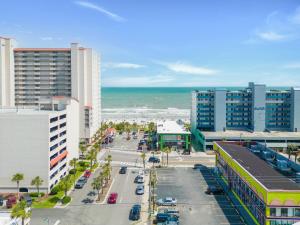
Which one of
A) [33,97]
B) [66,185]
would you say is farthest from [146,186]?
[33,97]

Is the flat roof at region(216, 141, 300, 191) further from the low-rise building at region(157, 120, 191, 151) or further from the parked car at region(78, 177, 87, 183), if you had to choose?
the low-rise building at region(157, 120, 191, 151)

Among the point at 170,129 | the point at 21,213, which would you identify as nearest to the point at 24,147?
the point at 21,213

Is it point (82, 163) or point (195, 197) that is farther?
point (82, 163)

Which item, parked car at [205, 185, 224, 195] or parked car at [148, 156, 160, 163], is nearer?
parked car at [205, 185, 224, 195]

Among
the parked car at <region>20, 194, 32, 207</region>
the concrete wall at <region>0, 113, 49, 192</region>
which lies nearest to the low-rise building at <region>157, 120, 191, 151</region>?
the concrete wall at <region>0, 113, 49, 192</region>

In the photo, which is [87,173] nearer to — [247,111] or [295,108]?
[247,111]

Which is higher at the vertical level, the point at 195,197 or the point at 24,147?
the point at 24,147

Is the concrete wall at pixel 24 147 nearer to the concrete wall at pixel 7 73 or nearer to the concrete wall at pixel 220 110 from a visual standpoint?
the concrete wall at pixel 7 73

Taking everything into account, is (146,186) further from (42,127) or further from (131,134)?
(131,134)
